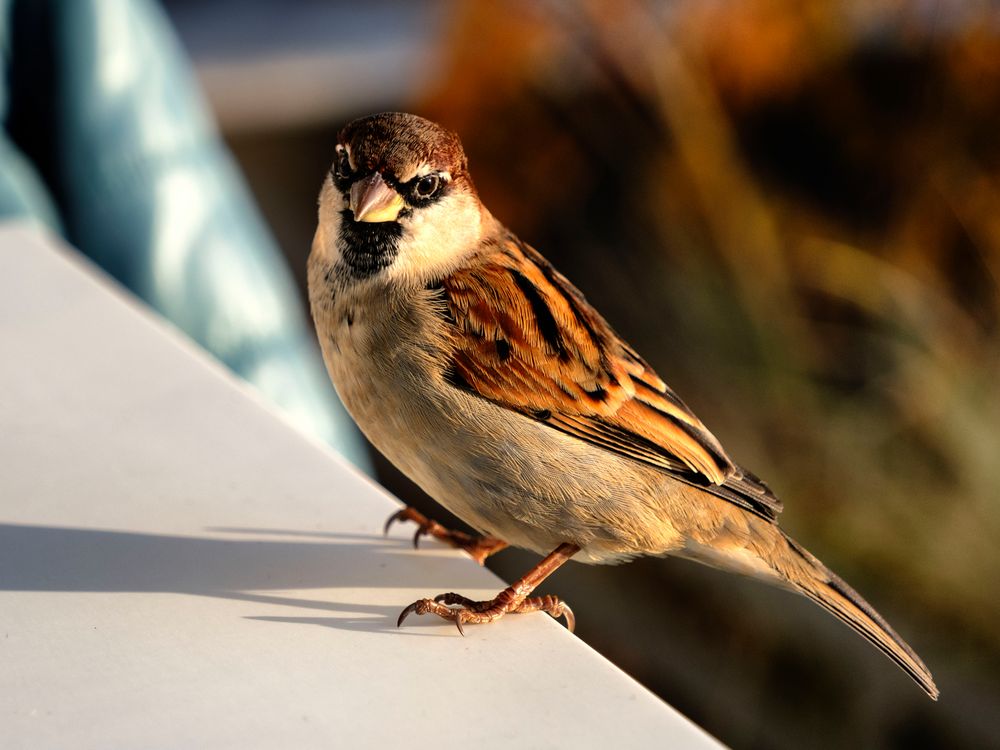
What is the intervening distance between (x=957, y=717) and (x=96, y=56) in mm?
2336

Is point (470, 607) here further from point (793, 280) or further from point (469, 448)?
point (793, 280)

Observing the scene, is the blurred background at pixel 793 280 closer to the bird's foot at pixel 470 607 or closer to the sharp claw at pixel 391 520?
the sharp claw at pixel 391 520

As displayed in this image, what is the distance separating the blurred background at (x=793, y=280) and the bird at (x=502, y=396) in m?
1.63

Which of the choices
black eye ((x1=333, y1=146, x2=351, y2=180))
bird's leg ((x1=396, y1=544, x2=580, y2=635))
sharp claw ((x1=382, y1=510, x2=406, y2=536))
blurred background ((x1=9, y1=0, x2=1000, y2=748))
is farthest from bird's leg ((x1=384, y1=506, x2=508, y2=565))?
blurred background ((x1=9, y1=0, x2=1000, y2=748))

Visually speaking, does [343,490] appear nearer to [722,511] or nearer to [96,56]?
[722,511]

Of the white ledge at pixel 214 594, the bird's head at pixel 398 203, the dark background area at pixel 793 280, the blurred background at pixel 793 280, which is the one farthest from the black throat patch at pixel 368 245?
the dark background area at pixel 793 280

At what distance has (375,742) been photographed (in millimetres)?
1021

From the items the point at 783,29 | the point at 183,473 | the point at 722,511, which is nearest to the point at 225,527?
the point at 183,473

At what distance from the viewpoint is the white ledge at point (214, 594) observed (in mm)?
1048

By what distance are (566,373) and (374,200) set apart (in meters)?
0.28

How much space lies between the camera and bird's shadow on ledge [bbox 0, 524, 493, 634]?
1262 millimetres

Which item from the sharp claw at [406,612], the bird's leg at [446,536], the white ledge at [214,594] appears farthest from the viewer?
the bird's leg at [446,536]

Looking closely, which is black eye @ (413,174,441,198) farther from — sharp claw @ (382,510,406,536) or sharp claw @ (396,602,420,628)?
sharp claw @ (396,602,420,628)

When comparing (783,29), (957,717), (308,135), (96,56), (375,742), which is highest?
(783,29)
